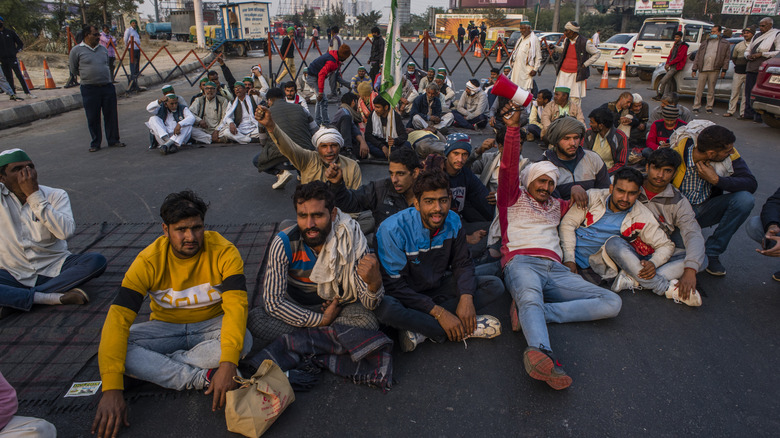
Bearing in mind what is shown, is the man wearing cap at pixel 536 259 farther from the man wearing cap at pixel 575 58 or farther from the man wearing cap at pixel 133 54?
the man wearing cap at pixel 133 54

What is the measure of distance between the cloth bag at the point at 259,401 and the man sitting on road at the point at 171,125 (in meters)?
6.61

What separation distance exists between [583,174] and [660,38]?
1403 centimetres

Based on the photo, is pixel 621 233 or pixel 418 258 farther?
pixel 621 233

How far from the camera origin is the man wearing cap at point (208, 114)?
8633 mm

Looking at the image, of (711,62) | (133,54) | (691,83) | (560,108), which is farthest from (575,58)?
(133,54)

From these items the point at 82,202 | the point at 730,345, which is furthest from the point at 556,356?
the point at 82,202

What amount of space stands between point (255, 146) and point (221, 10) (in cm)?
2136

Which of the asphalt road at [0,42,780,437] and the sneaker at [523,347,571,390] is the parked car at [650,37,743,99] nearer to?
the asphalt road at [0,42,780,437]

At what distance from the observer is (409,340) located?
303cm

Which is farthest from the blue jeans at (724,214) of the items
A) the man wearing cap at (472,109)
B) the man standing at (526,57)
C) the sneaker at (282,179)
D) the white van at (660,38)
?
the white van at (660,38)

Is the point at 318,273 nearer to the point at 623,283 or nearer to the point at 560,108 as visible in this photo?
the point at 623,283

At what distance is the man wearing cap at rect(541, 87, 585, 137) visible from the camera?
7727 millimetres

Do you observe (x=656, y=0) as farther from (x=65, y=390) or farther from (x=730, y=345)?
(x=65, y=390)

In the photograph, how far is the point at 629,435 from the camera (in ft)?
7.98
